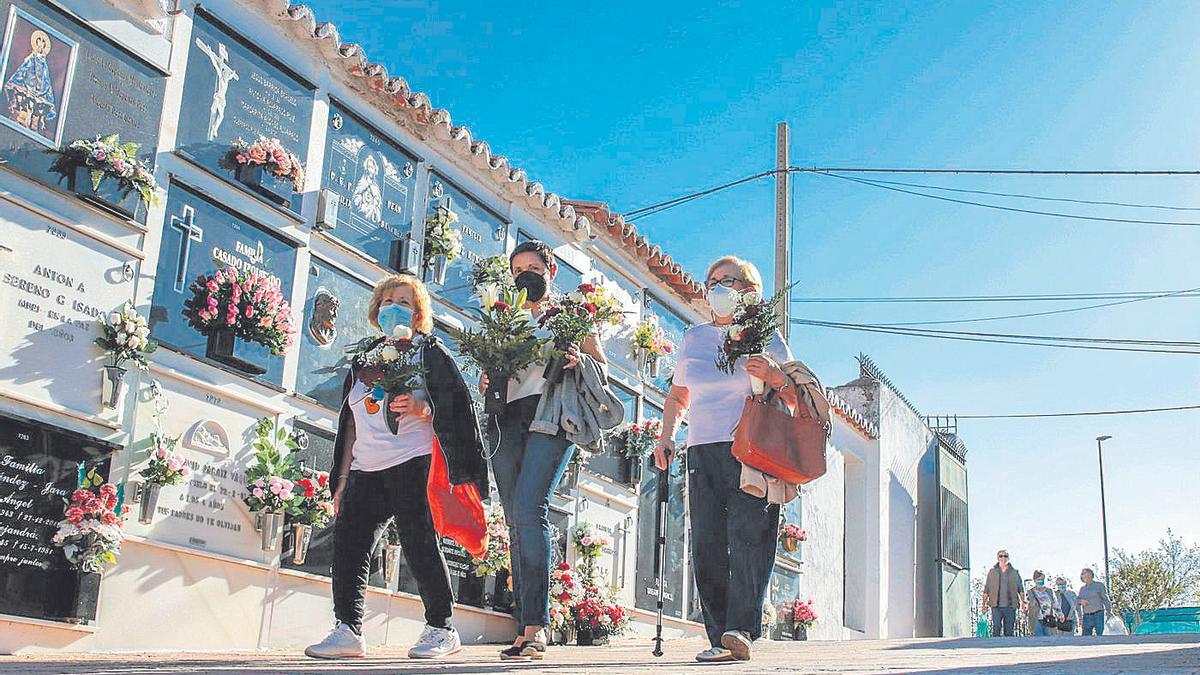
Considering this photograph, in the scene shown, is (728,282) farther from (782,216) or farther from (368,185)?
(782,216)

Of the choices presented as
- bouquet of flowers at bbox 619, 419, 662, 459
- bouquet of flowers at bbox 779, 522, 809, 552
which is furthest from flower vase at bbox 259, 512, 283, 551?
bouquet of flowers at bbox 779, 522, 809, 552

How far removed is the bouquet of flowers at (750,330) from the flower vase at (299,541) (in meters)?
3.22

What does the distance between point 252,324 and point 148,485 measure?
1.21m

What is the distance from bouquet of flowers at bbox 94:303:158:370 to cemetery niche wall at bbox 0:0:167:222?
57cm

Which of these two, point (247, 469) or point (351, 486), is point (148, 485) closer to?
point (247, 469)

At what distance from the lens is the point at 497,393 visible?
6062 mm

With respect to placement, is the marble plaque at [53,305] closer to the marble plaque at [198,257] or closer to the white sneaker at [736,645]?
the marble plaque at [198,257]

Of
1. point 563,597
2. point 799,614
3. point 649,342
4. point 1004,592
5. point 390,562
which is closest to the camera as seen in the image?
point 390,562

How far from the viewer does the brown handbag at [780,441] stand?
564 cm

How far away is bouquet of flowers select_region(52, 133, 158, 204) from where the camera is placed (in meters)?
6.52

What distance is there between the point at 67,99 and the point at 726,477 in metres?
3.91

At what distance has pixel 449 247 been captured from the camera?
971 cm

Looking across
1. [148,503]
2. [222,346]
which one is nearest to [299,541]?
[148,503]

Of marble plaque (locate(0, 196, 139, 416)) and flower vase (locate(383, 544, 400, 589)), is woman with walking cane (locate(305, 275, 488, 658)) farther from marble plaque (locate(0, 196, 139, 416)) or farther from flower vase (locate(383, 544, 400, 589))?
flower vase (locate(383, 544, 400, 589))
